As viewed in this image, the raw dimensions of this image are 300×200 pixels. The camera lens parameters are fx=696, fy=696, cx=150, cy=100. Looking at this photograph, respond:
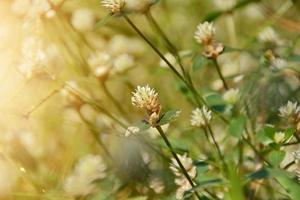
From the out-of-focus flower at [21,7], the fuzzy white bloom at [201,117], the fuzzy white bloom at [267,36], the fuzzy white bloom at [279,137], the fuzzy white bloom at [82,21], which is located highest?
the fuzzy white bloom at [82,21]

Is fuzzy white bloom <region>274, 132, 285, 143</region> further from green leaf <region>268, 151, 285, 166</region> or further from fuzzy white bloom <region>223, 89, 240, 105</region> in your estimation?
fuzzy white bloom <region>223, 89, 240, 105</region>

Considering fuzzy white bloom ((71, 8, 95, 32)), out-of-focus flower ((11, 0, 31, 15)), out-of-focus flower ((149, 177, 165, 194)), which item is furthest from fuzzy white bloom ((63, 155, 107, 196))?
fuzzy white bloom ((71, 8, 95, 32))

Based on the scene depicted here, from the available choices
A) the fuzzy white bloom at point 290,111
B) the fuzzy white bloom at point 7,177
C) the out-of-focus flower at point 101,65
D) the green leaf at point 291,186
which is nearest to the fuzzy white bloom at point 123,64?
the out-of-focus flower at point 101,65

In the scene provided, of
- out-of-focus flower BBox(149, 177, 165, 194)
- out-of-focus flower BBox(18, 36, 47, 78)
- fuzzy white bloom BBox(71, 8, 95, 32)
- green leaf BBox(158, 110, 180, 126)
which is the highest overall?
fuzzy white bloom BBox(71, 8, 95, 32)

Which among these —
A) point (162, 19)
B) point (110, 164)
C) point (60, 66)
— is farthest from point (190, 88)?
point (162, 19)

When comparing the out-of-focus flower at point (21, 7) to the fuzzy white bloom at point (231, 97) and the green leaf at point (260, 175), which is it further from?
the green leaf at point (260, 175)

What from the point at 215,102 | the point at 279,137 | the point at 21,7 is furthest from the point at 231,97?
the point at 21,7

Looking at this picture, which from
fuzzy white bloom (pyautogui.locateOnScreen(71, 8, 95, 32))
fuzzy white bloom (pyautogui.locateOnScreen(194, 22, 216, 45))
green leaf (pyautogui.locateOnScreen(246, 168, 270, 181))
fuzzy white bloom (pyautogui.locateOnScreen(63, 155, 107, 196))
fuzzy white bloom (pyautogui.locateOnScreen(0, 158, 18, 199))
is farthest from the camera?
fuzzy white bloom (pyautogui.locateOnScreen(71, 8, 95, 32))

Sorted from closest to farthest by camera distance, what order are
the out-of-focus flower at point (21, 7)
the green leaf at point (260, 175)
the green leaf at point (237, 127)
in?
the green leaf at point (260, 175)
the green leaf at point (237, 127)
the out-of-focus flower at point (21, 7)

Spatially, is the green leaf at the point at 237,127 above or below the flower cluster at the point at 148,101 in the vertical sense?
below
